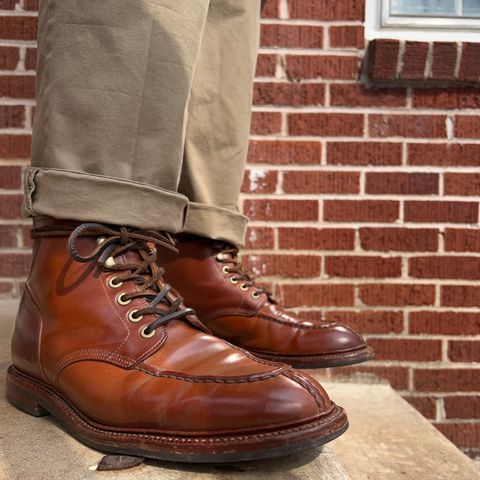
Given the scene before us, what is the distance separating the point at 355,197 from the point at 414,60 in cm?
51

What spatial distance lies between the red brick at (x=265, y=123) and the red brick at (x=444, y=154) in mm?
474

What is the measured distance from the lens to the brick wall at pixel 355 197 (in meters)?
1.89

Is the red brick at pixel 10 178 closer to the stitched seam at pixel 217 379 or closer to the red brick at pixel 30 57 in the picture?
the red brick at pixel 30 57

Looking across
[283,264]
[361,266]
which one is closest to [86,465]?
[283,264]

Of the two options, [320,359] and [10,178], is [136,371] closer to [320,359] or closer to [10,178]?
[320,359]

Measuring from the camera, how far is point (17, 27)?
73.3 inches

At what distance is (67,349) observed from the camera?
2.88 feet

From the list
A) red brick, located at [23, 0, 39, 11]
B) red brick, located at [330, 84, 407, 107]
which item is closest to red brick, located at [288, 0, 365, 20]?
red brick, located at [330, 84, 407, 107]

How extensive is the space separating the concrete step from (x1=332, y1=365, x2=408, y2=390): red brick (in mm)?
31

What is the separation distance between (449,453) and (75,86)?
4.18 feet

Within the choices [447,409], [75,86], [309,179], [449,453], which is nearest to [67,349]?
[75,86]

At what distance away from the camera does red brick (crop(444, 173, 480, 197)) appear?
1.93 metres

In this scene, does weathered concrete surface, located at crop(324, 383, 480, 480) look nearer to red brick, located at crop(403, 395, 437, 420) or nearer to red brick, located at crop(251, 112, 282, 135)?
red brick, located at crop(403, 395, 437, 420)

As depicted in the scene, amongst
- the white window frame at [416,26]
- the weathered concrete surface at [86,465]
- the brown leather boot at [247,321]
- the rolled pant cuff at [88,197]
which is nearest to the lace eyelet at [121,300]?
the rolled pant cuff at [88,197]
